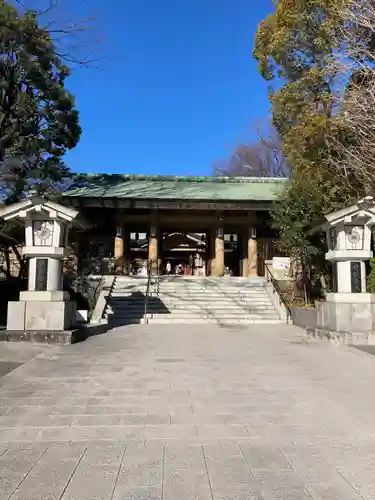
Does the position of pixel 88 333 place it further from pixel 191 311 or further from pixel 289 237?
pixel 289 237

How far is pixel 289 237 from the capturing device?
617 inches

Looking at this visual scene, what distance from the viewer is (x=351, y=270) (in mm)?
11008

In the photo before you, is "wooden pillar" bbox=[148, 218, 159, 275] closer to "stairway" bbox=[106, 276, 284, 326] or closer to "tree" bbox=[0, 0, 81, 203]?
"stairway" bbox=[106, 276, 284, 326]

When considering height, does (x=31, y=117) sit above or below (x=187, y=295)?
above

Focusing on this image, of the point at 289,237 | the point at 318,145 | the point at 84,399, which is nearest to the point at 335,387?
the point at 84,399

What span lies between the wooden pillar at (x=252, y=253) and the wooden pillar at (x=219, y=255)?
147 centimetres

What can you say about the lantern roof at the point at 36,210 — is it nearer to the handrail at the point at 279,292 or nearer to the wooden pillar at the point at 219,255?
the handrail at the point at 279,292

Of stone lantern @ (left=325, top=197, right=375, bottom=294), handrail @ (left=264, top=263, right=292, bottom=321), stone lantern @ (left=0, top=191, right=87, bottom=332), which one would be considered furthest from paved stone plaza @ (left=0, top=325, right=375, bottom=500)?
handrail @ (left=264, top=263, right=292, bottom=321)

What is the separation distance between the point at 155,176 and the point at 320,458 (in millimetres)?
23732

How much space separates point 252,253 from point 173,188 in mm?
6013

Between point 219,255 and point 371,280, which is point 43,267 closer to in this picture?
point 371,280

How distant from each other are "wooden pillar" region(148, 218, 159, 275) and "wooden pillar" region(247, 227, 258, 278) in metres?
4.96

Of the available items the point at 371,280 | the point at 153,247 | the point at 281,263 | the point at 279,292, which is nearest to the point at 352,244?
the point at 371,280

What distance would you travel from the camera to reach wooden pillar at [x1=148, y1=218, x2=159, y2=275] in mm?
22281
